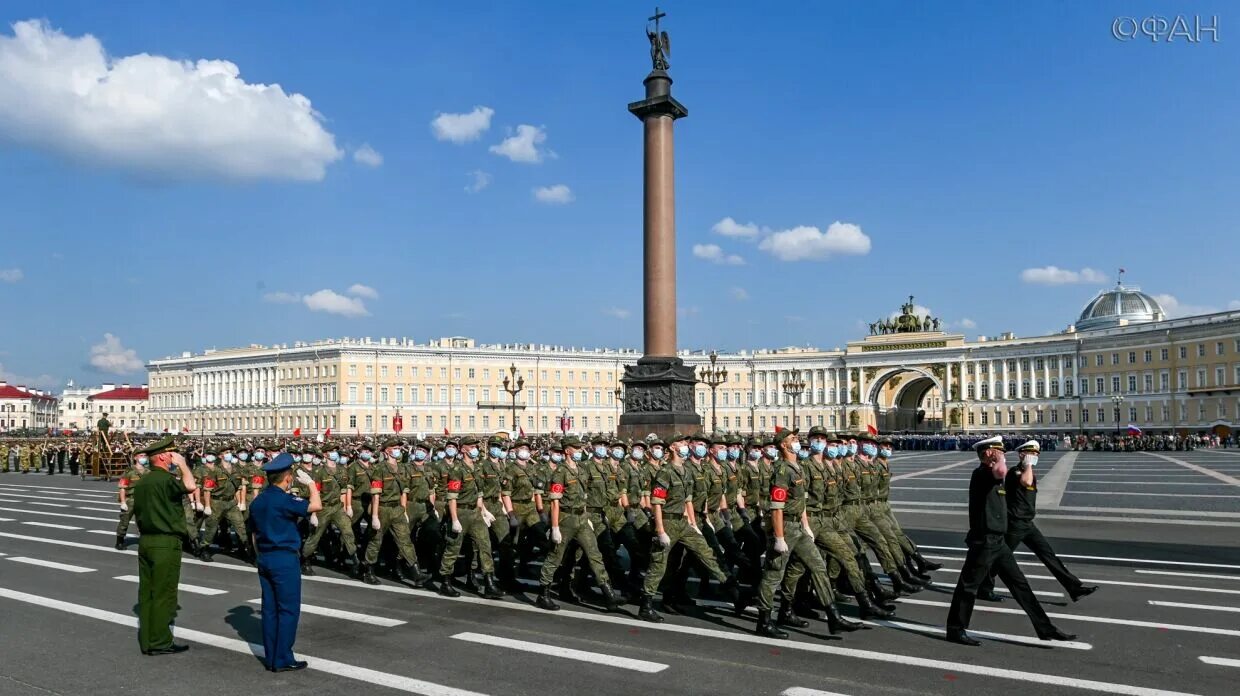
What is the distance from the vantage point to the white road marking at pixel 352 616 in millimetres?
9195

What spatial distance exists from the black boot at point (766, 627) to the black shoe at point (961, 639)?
142 centimetres

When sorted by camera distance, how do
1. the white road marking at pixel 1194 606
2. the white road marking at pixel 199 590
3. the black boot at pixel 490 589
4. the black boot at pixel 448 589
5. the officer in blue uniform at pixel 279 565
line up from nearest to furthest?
the officer in blue uniform at pixel 279 565
the white road marking at pixel 1194 606
the black boot at pixel 490 589
the black boot at pixel 448 589
the white road marking at pixel 199 590

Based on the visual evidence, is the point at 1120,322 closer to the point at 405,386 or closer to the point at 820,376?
the point at 820,376

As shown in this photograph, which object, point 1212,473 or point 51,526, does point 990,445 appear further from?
point 1212,473

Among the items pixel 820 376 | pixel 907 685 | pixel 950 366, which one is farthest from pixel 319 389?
pixel 907 685

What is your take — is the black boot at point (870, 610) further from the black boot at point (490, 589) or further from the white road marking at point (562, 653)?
the black boot at point (490, 589)

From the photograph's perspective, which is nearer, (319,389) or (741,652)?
(741,652)

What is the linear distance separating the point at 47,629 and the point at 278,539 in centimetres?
363

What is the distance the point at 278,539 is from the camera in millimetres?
7262

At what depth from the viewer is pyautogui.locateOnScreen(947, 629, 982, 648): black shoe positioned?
8047 mm

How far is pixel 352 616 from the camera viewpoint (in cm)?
955

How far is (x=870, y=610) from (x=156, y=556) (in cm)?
648

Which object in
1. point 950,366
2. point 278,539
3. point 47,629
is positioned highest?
point 950,366

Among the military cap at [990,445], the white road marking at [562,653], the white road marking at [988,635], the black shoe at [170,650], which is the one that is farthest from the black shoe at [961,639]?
the black shoe at [170,650]
